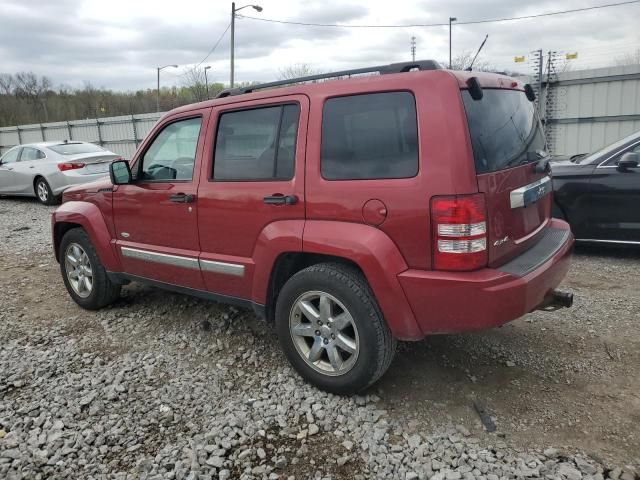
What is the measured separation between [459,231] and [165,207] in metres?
2.27

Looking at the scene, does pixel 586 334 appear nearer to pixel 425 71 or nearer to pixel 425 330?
pixel 425 330

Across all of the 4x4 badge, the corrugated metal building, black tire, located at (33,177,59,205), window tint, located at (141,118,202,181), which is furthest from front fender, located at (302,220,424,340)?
black tire, located at (33,177,59,205)

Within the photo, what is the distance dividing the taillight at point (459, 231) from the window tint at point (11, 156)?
13.2 m

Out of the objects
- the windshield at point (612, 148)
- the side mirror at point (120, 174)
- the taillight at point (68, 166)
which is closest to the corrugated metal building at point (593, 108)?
the windshield at point (612, 148)

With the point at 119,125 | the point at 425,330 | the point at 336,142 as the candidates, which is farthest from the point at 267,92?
the point at 119,125

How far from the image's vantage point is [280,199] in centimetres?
308

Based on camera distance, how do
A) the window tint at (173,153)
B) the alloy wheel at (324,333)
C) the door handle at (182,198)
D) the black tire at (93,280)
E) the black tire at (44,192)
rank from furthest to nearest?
the black tire at (44,192)
the black tire at (93,280)
the window tint at (173,153)
the door handle at (182,198)
the alloy wheel at (324,333)

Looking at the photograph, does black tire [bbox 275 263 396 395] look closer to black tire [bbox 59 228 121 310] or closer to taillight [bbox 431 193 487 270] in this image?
taillight [bbox 431 193 487 270]

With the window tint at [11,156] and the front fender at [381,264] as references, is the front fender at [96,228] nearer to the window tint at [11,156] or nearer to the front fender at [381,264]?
the front fender at [381,264]

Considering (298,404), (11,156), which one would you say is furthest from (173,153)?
(11,156)

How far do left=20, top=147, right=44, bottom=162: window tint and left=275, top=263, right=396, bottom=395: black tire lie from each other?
11254mm

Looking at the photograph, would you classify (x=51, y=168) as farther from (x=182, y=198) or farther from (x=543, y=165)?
(x=543, y=165)

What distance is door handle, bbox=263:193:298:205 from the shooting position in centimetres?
304

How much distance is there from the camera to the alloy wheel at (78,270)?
4691mm
